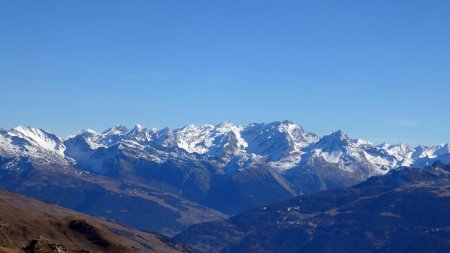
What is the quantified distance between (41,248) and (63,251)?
9.57m

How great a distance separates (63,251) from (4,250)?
18.8 m

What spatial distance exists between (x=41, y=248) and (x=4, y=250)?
9826mm

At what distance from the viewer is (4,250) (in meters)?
177

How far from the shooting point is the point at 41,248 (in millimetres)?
183000

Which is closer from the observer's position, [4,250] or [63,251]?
[4,250]

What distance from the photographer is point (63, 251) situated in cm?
19150
